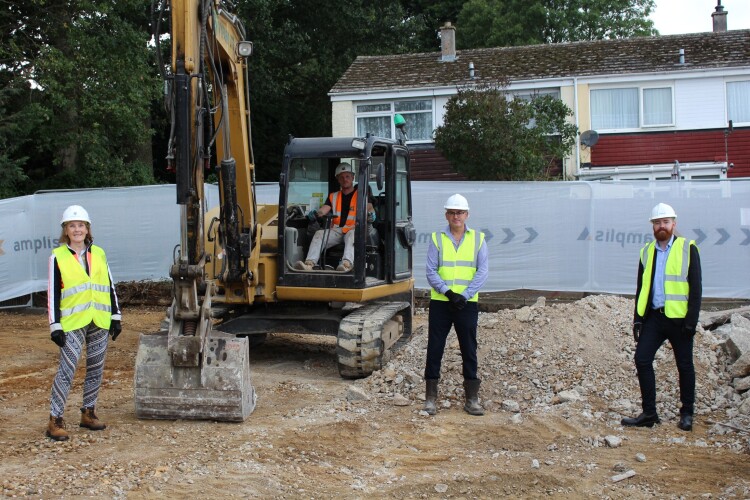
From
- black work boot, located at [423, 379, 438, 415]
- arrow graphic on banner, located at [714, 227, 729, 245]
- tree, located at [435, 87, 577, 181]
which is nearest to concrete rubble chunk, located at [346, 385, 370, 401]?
black work boot, located at [423, 379, 438, 415]

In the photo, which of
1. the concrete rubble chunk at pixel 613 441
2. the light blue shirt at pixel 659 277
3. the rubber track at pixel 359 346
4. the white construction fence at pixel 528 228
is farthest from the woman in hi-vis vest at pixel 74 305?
the white construction fence at pixel 528 228

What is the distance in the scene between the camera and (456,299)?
287 inches

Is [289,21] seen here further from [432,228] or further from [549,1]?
[432,228]

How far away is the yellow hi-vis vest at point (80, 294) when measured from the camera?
644 centimetres

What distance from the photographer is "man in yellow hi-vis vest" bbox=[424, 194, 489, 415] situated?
7406 millimetres

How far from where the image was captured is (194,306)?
7.10 metres

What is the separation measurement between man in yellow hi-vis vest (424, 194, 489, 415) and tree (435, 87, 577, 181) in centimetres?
1074

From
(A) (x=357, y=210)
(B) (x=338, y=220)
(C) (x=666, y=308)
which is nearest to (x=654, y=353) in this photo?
(C) (x=666, y=308)

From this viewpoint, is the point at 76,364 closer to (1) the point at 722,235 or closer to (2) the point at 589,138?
(1) the point at 722,235

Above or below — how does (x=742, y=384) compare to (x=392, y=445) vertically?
above

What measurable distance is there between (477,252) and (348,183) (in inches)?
93.0

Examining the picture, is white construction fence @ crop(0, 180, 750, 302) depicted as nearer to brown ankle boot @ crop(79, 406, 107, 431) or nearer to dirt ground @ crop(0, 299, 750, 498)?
dirt ground @ crop(0, 299, 750, 498)

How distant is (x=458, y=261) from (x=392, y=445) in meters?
1.74

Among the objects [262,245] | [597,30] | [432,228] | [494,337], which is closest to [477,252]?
[494,337]
